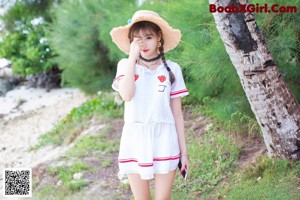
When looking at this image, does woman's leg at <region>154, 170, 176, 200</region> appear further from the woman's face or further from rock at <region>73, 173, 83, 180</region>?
rock at <region>73, 173, 83, 180</region>

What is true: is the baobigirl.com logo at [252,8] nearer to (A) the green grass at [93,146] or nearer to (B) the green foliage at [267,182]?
(B) the green foliage at [267,182]

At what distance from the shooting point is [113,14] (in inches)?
237

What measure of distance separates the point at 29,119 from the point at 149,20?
5.49 metres

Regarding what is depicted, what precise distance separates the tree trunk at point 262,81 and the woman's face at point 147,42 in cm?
72

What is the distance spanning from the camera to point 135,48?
2248 millimetres

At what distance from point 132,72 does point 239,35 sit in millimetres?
968

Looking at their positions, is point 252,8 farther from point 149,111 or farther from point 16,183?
point 16,183

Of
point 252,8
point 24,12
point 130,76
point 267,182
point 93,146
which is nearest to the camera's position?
point 130,76

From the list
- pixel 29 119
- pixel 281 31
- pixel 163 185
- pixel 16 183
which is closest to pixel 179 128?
pixel 163 185

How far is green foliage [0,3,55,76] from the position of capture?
8.80 metres

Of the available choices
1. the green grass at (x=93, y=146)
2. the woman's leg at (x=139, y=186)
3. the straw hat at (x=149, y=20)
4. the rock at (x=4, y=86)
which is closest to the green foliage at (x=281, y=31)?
the straw hat at (x=149, y=20)

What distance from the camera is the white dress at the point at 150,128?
2277 millimetres

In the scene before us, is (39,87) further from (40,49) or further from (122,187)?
(122,187)

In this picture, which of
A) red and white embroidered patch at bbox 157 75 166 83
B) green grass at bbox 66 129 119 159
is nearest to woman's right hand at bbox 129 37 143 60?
red and white embroidered patch at bbox 157 75 166 83
